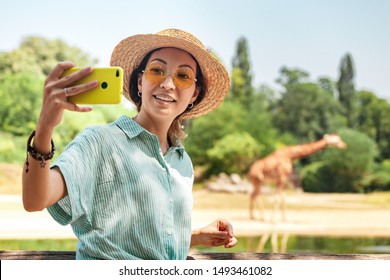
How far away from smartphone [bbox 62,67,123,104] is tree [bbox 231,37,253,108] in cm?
585

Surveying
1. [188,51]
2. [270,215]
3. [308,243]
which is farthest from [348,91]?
[188,51]

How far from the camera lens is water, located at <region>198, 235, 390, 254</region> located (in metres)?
4.51

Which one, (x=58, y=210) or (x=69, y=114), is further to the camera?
(x=69, y=114)

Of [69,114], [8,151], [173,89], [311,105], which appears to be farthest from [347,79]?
[173,89]

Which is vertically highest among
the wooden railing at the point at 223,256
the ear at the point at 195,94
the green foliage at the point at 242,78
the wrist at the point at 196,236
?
the green foliage at the point at 242,78

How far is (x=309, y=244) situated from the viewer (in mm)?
4668

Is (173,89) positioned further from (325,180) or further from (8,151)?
(325,180)

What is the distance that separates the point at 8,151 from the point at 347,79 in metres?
2.82

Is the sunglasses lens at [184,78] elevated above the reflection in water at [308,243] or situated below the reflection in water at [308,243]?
above

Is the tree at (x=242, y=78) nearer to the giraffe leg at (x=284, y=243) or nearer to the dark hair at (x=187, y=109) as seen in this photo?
the giraffe leg at (x=284, y=243)

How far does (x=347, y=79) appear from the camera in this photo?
221 inches

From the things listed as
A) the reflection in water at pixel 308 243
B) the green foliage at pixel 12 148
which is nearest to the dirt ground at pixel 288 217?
the reflection in water at pixel 308 243

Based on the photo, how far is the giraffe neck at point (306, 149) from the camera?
482cm

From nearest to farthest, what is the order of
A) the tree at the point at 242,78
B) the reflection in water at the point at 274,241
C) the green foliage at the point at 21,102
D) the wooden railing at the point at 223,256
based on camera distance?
the wooden railing at the point at 223,256 < the reflection in water at the point at 274,241 < the green foliage at the point at 21,102 < the tree at the point at 242,78
